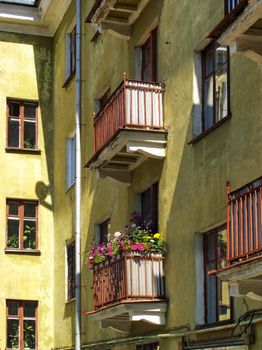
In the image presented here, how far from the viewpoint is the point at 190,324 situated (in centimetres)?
1636

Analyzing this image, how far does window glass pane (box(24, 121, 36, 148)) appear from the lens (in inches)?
1118

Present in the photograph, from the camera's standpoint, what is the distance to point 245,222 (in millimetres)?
12727

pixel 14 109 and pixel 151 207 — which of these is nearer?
pixel 151 207

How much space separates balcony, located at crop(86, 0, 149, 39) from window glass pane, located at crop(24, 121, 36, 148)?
313 inches

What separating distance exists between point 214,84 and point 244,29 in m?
3.92

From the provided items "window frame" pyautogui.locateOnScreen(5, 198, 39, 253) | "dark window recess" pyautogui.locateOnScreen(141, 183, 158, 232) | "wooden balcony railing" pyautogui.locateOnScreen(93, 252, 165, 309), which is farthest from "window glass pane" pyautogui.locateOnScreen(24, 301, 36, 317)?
"wooden balcony railing" pyautogui.locateOnScreen(93, 252, 165, 309)

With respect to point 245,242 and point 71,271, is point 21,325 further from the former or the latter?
point 245,242

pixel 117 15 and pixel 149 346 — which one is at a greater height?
pixel 117 15

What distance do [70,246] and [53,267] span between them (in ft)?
5.38

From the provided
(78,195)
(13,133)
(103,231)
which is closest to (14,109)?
(13,133)

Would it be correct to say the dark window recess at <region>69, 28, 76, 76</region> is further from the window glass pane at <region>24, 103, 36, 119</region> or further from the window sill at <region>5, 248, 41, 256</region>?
the window sill at <region>5, 248, 41, 256</region>

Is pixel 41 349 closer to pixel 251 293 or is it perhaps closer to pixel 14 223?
pixel 14 223

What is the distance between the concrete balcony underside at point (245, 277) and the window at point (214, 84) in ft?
11.4

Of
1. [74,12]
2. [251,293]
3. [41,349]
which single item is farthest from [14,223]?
[251,293]
